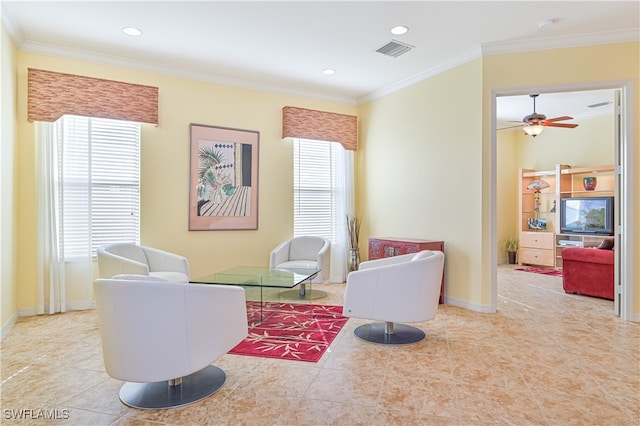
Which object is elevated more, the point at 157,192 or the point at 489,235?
the point at 157,192

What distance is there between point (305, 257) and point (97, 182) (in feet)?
9.12

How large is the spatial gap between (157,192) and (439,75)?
154 inches

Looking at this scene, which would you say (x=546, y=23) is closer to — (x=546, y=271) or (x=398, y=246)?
(x=398, y=246)

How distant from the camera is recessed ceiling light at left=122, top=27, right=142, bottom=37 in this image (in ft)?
12.6

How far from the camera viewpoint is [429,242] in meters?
4.61

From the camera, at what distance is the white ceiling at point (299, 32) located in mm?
3406

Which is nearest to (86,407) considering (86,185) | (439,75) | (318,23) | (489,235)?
(86,185)

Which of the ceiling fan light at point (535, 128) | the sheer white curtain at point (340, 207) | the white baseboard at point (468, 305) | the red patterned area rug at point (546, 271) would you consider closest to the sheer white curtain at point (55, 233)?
the sheer white curtain at point (340, 207)

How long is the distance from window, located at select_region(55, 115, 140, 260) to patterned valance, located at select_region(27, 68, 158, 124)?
5.0 inches

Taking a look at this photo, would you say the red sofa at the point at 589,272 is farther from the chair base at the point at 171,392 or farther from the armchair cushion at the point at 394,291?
the chair base at the point at 171,392

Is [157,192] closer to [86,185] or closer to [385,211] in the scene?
[86,185]

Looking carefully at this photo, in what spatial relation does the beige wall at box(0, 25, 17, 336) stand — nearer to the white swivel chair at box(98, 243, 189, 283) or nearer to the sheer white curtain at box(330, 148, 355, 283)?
the white swivel chair at box(98, 243, 189, 283)

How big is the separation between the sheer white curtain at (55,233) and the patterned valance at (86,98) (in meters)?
0.20

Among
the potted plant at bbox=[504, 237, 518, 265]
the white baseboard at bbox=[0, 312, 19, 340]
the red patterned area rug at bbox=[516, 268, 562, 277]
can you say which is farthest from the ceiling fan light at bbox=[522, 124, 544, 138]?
the white baseboard at bbox=[0, 312, 19, 340]
